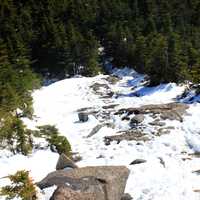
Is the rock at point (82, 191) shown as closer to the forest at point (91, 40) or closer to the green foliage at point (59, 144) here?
the green foliage at point (59, 144)

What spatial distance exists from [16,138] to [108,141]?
5.94 metres

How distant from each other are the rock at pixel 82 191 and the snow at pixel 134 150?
160cm

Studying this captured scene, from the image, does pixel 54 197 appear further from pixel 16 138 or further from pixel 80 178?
pixel 16 138

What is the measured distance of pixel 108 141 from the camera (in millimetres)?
27688

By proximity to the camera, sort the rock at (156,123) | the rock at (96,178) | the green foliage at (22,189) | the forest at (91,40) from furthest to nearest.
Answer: the forest at (91,40)
the rock at (156,123)
the rock at (96,178)
the green foliage at (22,189)

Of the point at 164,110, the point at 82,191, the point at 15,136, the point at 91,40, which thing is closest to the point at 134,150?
the point at 15,136

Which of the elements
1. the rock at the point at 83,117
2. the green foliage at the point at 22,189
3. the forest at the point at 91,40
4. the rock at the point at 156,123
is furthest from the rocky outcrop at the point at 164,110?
the green foliage at the point at 22,189

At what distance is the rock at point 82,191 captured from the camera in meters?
15.6

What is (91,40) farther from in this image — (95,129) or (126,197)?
(126,197)

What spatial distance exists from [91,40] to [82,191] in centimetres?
5739

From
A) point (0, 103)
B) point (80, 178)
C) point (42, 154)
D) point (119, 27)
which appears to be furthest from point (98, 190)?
point (119, 27)

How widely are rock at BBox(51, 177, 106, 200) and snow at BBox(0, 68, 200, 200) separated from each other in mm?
1596

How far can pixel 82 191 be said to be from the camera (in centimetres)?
1586

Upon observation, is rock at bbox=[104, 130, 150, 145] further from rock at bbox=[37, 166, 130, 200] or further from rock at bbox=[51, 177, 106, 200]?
rock at bbox=[51, 177, 106, 200]
